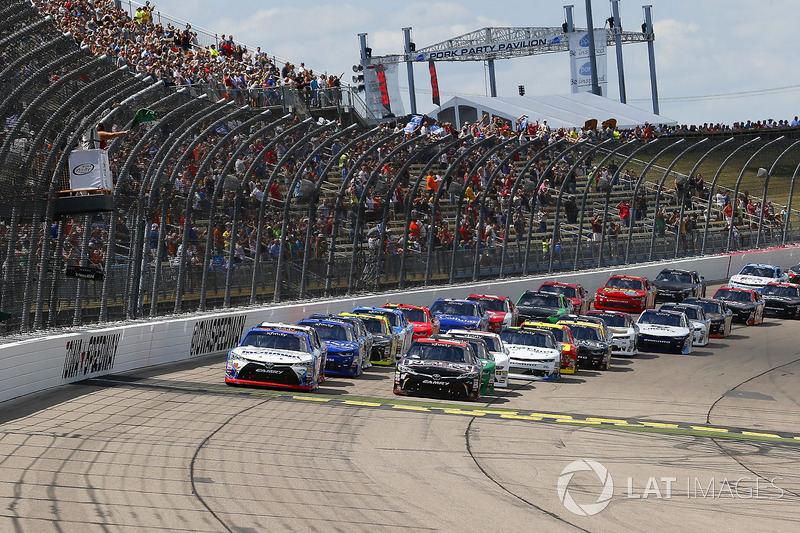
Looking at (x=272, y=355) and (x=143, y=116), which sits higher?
(x=143, y=116)

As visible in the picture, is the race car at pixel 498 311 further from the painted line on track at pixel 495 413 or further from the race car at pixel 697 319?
the painted line on track at pixel 495 413

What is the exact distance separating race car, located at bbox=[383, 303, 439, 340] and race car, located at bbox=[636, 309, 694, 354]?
5.49m

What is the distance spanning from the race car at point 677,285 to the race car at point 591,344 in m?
14.2

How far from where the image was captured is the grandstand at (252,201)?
19.5 meters

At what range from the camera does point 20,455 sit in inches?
542

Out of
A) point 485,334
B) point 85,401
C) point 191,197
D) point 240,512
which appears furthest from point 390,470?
point 191,197

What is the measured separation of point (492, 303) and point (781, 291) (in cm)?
1308

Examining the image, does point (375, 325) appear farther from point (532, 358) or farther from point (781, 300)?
point (781, 300)

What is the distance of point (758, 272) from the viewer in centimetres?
4544

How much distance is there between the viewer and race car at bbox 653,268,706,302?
42.0 metres

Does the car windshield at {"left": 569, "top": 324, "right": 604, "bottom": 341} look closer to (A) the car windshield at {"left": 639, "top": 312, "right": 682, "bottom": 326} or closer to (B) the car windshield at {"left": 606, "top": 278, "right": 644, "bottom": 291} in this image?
(A) the car windshield at {"left": 639, "top": 312, "right": 682, "bottom": 326}

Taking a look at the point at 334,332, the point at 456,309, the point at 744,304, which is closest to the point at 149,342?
the point at 334,332

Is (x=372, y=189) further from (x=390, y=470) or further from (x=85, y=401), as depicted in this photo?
(x=390, y=470)

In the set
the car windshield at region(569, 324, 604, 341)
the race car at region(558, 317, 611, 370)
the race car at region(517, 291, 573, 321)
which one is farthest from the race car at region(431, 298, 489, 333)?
the car windshield at region(569, 324, 604, 341)
